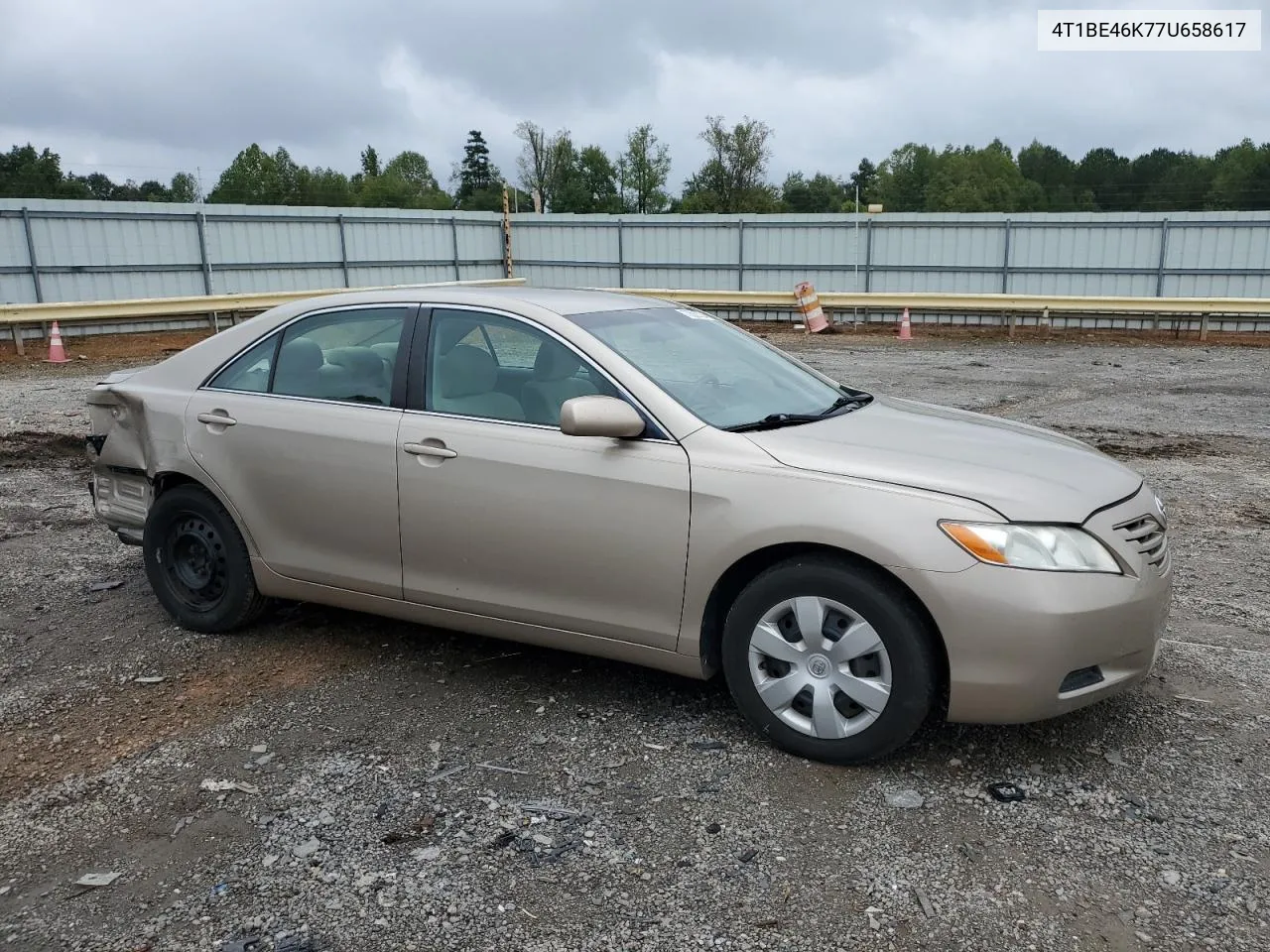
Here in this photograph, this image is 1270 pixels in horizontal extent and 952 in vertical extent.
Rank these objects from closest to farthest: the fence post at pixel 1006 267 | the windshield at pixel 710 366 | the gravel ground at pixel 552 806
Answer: the gravel ground at pixel 552 806 → the windshield at pixel 710 366 → the fence post at pixel 1006 267

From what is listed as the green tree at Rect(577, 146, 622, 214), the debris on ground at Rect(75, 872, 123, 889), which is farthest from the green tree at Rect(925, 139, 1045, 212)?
the debris on ground at Rect(75, 872, 123, 889)

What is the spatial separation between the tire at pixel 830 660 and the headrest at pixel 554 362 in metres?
1.17

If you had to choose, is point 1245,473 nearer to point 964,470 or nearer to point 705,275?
point 964,470

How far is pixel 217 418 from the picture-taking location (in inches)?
192

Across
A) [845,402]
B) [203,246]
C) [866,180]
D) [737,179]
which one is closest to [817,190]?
[737,179]

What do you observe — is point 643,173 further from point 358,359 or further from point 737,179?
point 358,359

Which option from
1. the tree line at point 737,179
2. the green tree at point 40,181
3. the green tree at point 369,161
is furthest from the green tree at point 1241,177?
the green tree at point 369,161

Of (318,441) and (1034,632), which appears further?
(318,441)

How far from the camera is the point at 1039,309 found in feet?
71.8

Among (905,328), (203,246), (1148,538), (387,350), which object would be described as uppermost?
(203,246)

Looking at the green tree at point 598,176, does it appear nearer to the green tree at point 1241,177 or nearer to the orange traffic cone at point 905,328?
the green tree at point 1241,177

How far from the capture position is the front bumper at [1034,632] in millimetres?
3375

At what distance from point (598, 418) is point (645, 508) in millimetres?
371

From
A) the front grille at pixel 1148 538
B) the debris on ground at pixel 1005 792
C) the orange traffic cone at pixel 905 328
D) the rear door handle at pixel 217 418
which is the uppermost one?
the rear door handle at pixel 217 418
